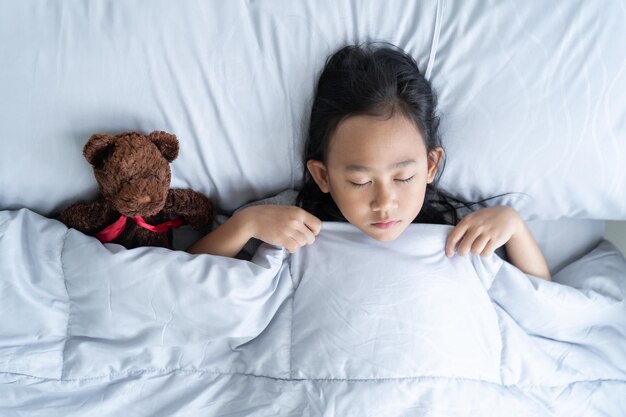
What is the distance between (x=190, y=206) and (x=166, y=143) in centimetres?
13

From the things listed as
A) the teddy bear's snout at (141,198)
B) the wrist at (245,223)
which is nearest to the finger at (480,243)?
the wrist at (245,223)

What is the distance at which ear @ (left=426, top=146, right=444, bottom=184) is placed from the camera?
38.9 inches

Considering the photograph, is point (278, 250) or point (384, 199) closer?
point (384, 199)

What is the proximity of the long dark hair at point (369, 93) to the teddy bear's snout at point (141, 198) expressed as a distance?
269mm

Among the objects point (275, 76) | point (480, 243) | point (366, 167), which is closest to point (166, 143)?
point (275, 76)

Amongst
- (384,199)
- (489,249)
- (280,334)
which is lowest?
(280,334)

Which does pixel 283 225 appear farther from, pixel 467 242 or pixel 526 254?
pixel 526 254

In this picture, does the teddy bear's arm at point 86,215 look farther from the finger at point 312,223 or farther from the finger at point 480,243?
the finger at point 480,243

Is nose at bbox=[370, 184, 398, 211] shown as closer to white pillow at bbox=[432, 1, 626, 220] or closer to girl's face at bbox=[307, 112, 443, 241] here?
girl's face at bbox=[307, 112, 443, 241]

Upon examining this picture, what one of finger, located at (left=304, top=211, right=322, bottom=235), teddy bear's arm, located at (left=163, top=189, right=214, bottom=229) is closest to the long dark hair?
finger, located at (left=304, top=211, right=322, bottom=235)

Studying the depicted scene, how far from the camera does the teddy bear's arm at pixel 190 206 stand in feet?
3.36

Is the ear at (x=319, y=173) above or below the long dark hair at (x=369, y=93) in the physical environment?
below

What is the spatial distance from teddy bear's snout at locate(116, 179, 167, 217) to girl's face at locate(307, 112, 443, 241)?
0.29 m

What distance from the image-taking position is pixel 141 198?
0.92 m
